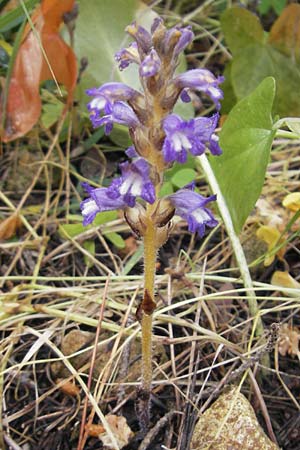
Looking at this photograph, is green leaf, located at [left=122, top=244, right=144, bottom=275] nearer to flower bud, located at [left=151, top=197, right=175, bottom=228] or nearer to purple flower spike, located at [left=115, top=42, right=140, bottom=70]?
flower bud, located at [left=151, top=197, right=175, bottom=228]

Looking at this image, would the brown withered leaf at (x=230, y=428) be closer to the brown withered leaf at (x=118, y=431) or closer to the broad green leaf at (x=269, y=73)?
the brown withered leaf at (x=118, y=431)

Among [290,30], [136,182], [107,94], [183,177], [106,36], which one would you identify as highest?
[107,94]

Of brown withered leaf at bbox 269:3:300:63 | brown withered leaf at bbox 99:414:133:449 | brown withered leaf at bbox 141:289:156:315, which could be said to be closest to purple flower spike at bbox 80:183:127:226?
brown withered leaf at bbox 141:289:156:315

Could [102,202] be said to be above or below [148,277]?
above

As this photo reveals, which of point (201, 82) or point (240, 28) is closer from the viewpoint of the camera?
point (201, 82)

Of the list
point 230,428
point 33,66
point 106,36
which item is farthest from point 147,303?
point 106,36

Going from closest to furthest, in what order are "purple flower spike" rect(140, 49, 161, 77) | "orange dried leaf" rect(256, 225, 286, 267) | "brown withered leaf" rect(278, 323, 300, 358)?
1. "purple flower spike" rect(140, 49, 161, 77)
2. "brown withered leaf" rect(278, 323, 300, 358)
3. "orange dried leaf" rect(256, 225, 286, 267)

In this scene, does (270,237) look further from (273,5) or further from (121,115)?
(273,5)
